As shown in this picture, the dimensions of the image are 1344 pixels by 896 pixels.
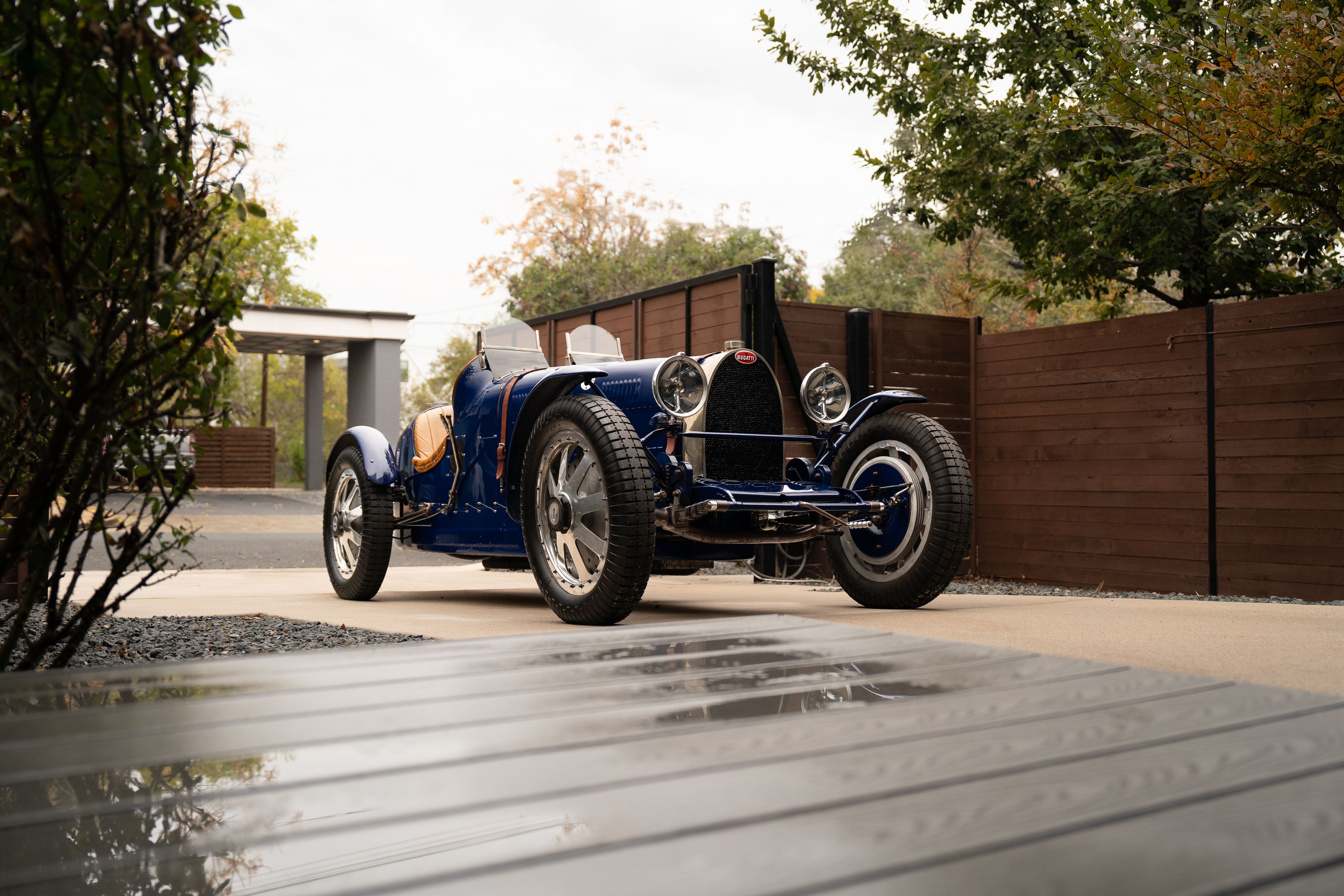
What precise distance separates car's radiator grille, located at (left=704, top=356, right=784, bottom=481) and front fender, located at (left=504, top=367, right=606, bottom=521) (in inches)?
22.9

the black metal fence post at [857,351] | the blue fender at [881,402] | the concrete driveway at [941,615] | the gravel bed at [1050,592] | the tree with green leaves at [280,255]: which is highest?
the tree with green leaves at [280,255]

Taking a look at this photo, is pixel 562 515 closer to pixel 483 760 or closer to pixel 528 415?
pixel 528 415

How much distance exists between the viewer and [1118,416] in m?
7.18

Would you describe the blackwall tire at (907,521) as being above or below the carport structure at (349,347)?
below

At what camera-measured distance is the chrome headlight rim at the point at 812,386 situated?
5395 mm

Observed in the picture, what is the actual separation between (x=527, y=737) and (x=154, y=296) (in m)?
1.25

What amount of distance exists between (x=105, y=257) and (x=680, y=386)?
2.78 metres

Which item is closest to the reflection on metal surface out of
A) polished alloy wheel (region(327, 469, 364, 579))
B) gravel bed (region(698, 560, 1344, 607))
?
gravel bed (region(698, 560, 1344, 607))

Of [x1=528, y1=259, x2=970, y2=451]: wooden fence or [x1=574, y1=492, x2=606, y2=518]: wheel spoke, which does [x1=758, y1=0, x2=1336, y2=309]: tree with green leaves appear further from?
[x1=574, y1=492, x2=606, y2=518]: wheel spoke

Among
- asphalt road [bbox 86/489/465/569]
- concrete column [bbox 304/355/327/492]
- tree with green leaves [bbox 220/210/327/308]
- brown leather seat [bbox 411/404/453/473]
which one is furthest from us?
tree with green leaves [bbox 220/210/327/308]

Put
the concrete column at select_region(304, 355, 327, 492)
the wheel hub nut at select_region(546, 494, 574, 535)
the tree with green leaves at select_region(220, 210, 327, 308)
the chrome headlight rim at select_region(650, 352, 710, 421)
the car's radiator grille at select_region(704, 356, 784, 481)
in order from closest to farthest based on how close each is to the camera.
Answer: the wheel hub nut at select_region(546, 494, 574, 535) → the chrome headlight rim at select_region(650, 352, 710, 421) → the car's radiator grille at select_region(704, 356, 784, 481) → the concrete column at select_region(304, 355, 327, 492) → the tree with green leaves at select_region(220, 210, 327, 308)

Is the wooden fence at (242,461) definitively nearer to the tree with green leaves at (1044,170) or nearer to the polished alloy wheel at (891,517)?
the tree with green leaves at (1044,170)

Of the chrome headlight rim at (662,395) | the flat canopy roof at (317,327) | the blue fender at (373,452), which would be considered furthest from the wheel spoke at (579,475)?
the flat canopy roof at (317,327)

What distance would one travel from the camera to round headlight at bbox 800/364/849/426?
17.7 feet
